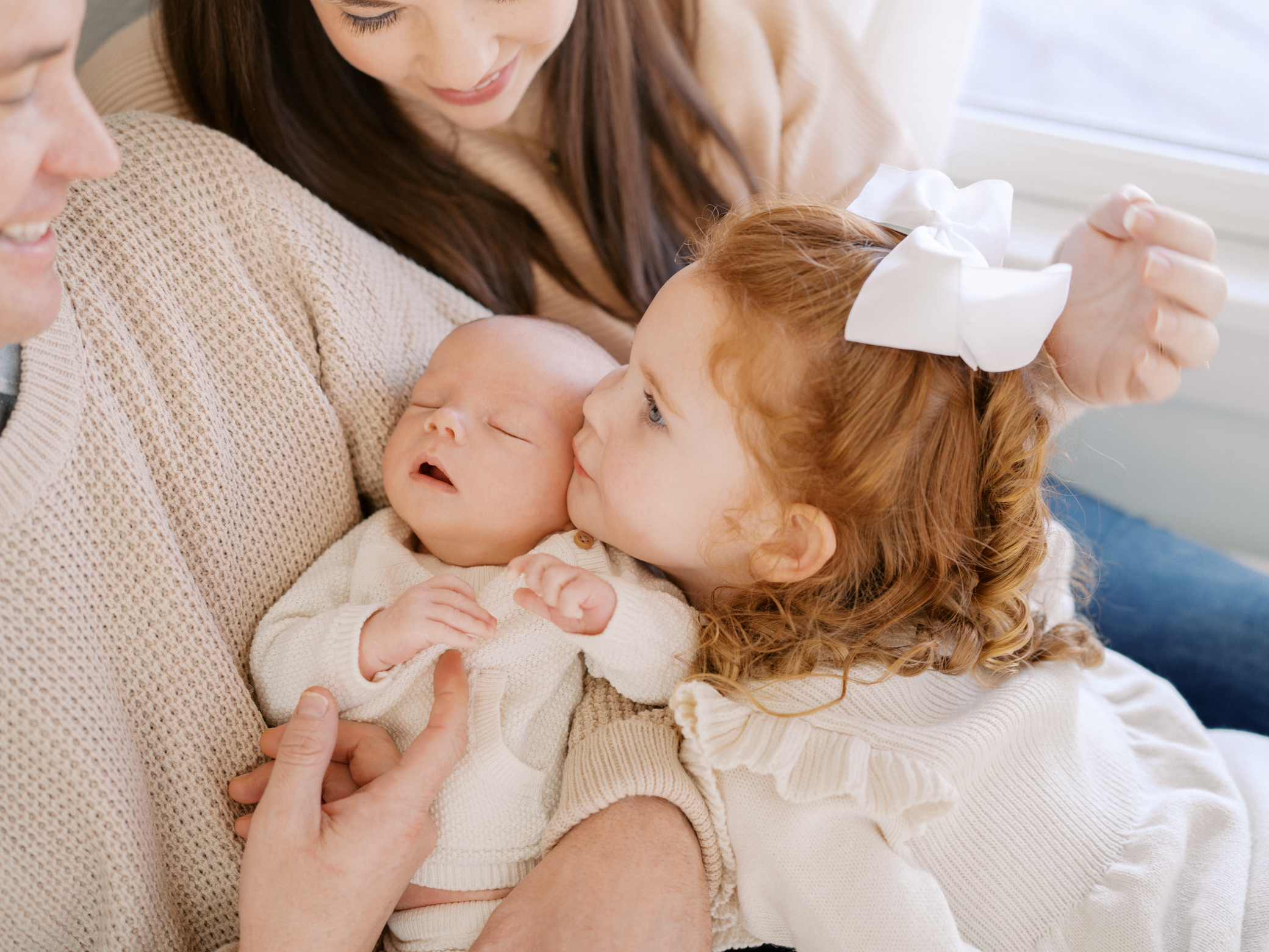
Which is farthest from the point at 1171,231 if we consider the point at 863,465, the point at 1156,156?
the point at 1156,156

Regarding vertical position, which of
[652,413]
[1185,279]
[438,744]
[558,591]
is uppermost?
[1185,279]

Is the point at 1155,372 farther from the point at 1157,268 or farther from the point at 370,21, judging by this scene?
the point at 370,21

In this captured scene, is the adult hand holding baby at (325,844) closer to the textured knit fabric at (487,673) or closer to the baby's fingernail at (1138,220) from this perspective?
the textured knit fabric at (487,673)

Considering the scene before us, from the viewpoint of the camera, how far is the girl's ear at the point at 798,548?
1.03 metres

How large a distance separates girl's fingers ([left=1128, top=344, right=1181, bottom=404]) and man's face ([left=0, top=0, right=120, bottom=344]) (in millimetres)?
1037

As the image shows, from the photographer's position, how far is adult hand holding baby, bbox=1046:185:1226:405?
101cm

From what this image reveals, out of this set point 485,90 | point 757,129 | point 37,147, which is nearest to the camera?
point 37,147

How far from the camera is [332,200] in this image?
1.37 meters

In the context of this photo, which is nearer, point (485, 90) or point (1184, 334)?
point (1184, 334)

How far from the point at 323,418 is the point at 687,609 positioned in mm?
503

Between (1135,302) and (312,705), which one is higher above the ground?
(1135,302)

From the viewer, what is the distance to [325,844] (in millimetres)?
873

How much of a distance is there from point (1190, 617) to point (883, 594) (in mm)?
793

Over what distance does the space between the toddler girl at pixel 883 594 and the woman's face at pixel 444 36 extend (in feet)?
1.21
